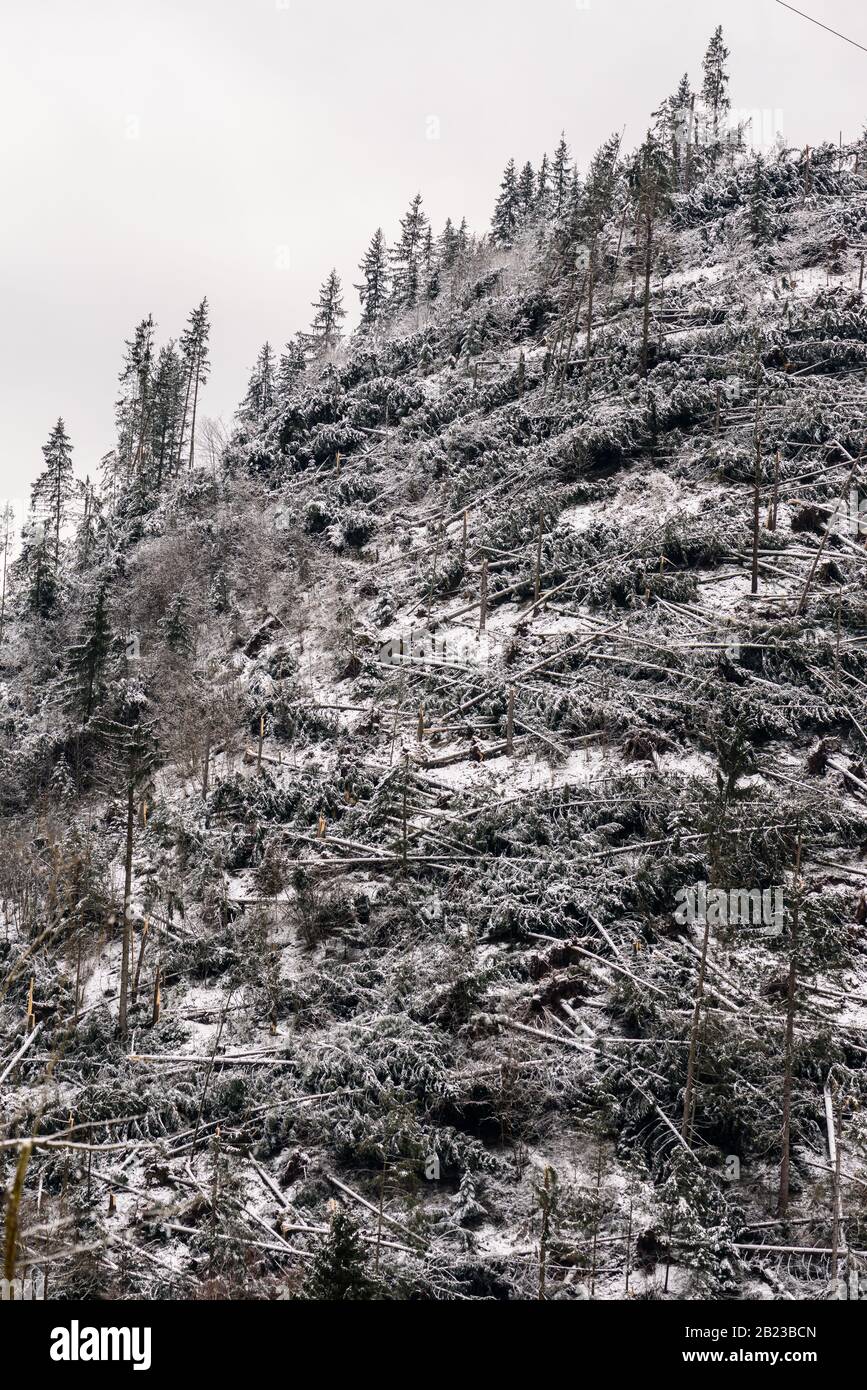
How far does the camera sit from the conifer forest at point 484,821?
629 inches

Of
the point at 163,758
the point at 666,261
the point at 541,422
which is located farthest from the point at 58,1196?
the point at 666,261

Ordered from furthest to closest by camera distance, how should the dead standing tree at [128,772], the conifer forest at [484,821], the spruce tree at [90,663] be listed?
the spruce tree at [90,663] → the dead standing tree at [128,772] → the conifer forest at [484,821]

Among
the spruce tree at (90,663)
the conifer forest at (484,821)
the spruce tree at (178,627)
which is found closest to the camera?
the conifer forest at (484,821)

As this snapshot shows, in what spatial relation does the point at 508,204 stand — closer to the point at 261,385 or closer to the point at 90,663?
the point at 261,385

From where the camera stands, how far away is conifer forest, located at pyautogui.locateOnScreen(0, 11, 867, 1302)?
52.4 feet

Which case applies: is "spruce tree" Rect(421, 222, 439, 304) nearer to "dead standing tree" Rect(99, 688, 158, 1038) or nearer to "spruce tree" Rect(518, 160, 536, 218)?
"spruce tree" Rect(518, 160, 536, 218)

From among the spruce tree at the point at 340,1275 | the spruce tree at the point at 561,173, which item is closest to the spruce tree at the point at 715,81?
the spruce tree at the point at 561,173

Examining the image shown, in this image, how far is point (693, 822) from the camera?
23.2 metres

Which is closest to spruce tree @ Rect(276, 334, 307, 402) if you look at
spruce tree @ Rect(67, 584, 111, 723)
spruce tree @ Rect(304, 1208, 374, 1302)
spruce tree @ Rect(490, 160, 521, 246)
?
spruce tree @ Rect(490, 160, 521, 246)

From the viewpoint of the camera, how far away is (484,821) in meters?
25.3

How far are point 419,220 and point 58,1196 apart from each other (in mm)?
78483

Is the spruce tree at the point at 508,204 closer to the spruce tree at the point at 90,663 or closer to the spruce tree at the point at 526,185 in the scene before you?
the spruce tree at the point at 526,185

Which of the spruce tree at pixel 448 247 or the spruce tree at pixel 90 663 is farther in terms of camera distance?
the spruce tree at pixel 448 247
